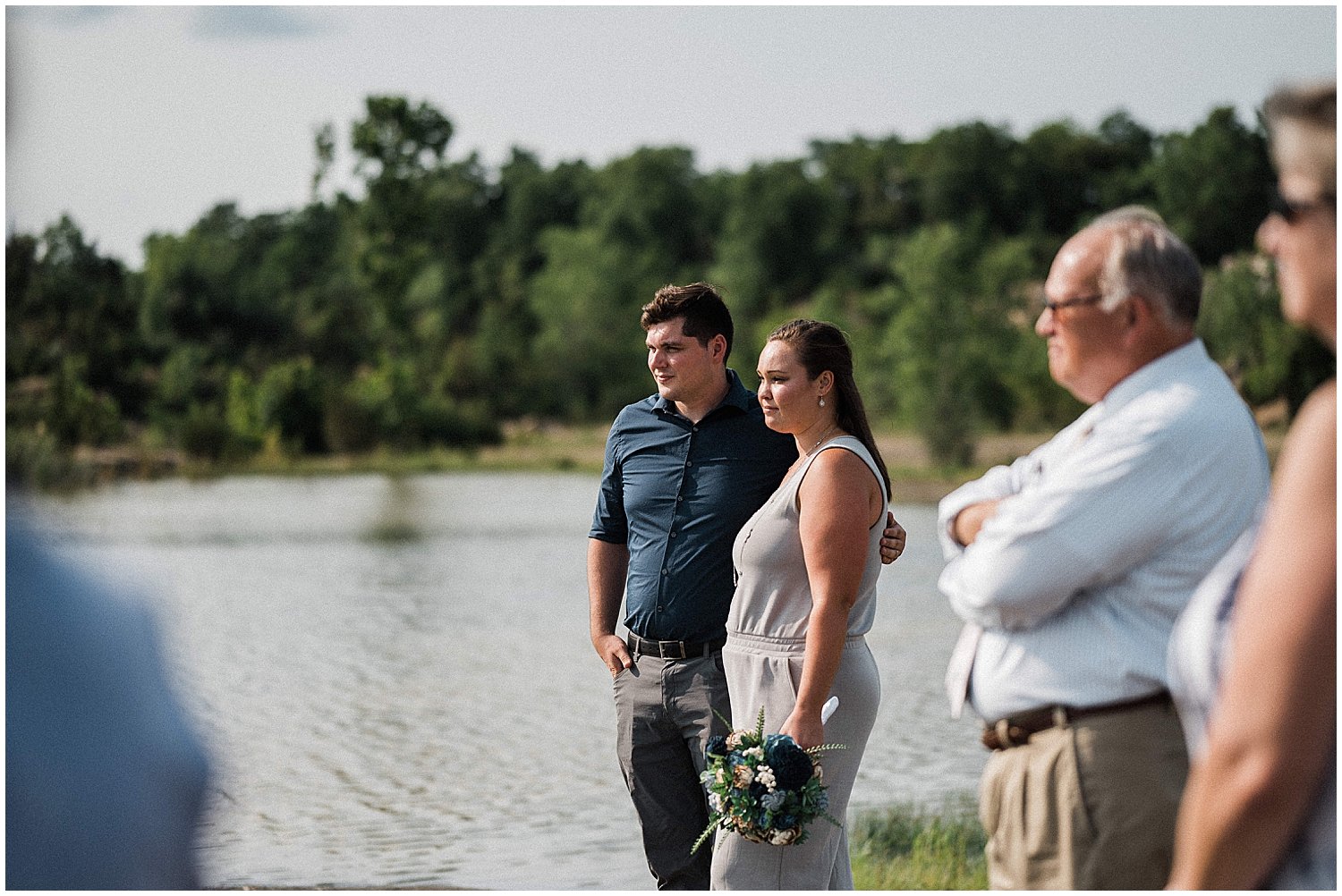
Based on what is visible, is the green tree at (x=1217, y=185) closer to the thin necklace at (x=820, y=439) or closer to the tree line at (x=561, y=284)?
the tree line at (x=561, y=284)

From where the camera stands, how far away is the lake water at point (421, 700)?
6625 mm

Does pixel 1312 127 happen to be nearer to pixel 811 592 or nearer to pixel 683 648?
pixel 811 592

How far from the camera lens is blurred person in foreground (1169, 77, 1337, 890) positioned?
1359 mm

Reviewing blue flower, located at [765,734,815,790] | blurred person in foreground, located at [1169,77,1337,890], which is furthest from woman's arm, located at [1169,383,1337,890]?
blue flower, located at [765,734,815,790]

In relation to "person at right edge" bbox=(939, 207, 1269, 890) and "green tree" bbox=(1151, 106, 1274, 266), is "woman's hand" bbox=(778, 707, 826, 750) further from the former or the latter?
"green tree" bbox=(1151, 106, 1274, 266)

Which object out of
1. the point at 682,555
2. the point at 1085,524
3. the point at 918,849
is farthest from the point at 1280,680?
the point at 918,849

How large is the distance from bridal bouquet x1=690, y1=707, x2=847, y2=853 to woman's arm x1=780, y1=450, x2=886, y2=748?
0.19 feet

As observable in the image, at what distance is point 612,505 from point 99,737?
259 centimetres

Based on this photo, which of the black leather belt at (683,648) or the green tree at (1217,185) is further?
the green tree at (1217,185)

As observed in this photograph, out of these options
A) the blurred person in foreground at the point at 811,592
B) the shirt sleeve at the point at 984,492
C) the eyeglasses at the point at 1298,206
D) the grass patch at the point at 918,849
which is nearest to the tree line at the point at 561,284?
the grass patch at the point at 918,849

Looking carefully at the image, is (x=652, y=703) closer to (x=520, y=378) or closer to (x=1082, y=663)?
(x=1082, y=663)

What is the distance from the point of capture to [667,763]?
11.6 feet

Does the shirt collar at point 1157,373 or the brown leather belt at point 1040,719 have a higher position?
the shirt collar at point 1157,373

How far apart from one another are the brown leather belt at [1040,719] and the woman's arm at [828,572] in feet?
2.40
